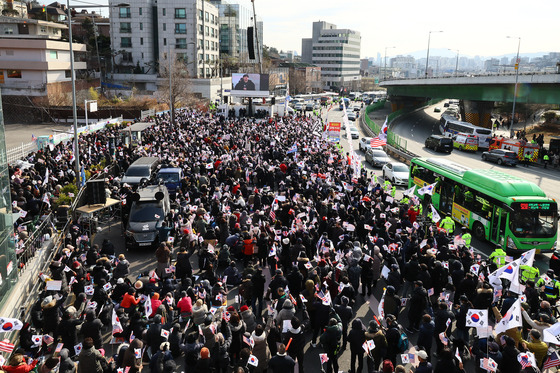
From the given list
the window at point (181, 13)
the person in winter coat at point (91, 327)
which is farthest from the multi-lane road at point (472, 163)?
the window at point (181, 13)

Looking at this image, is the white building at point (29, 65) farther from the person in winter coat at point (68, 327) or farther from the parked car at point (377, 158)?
the person in winter coat at point (68, 327)

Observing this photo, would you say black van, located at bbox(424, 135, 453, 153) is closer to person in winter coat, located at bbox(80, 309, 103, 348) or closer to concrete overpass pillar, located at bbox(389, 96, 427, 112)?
person in winter coat, located at bbox(80, 309, 103, 348)

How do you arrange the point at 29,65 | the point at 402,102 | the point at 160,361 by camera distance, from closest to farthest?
the point at 160,361 → the point at 29,65 → the point at 402,102

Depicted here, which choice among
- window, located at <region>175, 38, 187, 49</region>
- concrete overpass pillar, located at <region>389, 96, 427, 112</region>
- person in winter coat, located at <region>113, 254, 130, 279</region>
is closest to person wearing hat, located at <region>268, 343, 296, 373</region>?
person in winter coat, located at <region>113, 254, 130, 279</region>

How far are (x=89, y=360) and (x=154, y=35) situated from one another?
8984cm

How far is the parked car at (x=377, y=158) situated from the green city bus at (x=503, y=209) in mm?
14283

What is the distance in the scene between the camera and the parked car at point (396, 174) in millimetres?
27319

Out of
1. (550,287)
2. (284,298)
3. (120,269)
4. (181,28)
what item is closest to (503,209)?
(550,287)

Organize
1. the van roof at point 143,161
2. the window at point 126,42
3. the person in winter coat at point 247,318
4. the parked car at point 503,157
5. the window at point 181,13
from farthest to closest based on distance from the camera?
the window at point 126,42 < the window at point 181,13 < the parked car at point 503,157 < the van roof at point 143,161 < the person in winter coat at point 247,318

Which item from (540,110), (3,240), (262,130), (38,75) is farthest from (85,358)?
(540,110)

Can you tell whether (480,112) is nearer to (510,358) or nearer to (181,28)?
(181,28)

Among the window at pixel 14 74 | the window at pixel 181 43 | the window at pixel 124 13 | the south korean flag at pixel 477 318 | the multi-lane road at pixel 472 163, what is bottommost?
the multi-lane road at pixel 472 163

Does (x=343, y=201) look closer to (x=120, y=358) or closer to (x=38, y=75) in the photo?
(x=120, y=358)

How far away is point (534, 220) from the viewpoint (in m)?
15.4
